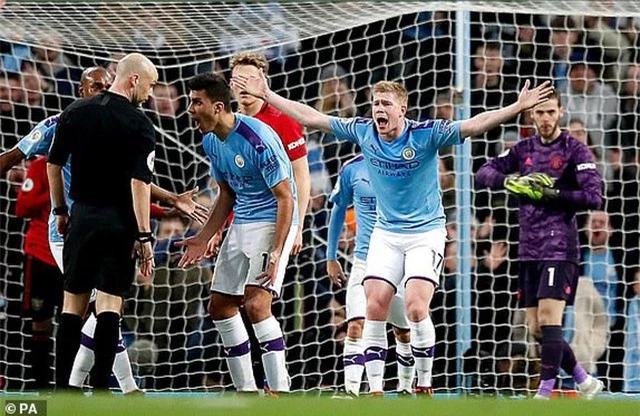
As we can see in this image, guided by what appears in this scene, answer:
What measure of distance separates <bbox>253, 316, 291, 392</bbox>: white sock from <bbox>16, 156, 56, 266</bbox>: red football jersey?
6.39ft

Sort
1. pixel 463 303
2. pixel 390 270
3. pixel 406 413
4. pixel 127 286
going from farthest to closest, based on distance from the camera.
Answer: pixel 463 303, pixel 390 270, pixel 127 286, pixel 406 413

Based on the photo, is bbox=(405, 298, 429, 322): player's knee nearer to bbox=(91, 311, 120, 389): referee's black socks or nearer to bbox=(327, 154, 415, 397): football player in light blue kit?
bbox=(327, 154, 415, 397): football player in light blue kit

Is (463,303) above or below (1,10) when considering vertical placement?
below

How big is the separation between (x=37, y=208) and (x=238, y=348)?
1.94m

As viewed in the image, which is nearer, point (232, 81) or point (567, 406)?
point (567, 406)

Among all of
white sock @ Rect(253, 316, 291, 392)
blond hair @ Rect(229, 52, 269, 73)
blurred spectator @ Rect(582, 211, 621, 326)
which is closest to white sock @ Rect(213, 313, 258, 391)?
white sock @ Rect(253, 316, 291, 392)

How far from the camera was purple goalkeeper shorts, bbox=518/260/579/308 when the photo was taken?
9312mm

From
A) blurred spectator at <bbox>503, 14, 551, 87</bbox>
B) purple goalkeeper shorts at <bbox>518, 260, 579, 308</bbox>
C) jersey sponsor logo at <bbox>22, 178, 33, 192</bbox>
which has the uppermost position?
blurred spectator at <bbox>503, 14, 551, 87</bbox>

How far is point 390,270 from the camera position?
8578 millimetres

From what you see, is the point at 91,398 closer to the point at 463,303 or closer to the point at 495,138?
the point at 463,303

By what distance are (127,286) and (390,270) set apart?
1.61 metres

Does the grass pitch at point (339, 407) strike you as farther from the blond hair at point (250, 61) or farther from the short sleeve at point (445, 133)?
the blond hair at point (250, 61)

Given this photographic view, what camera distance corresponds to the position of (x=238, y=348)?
8.48 metres

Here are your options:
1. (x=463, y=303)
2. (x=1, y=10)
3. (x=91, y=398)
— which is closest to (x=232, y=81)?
(x=1, y=10)
